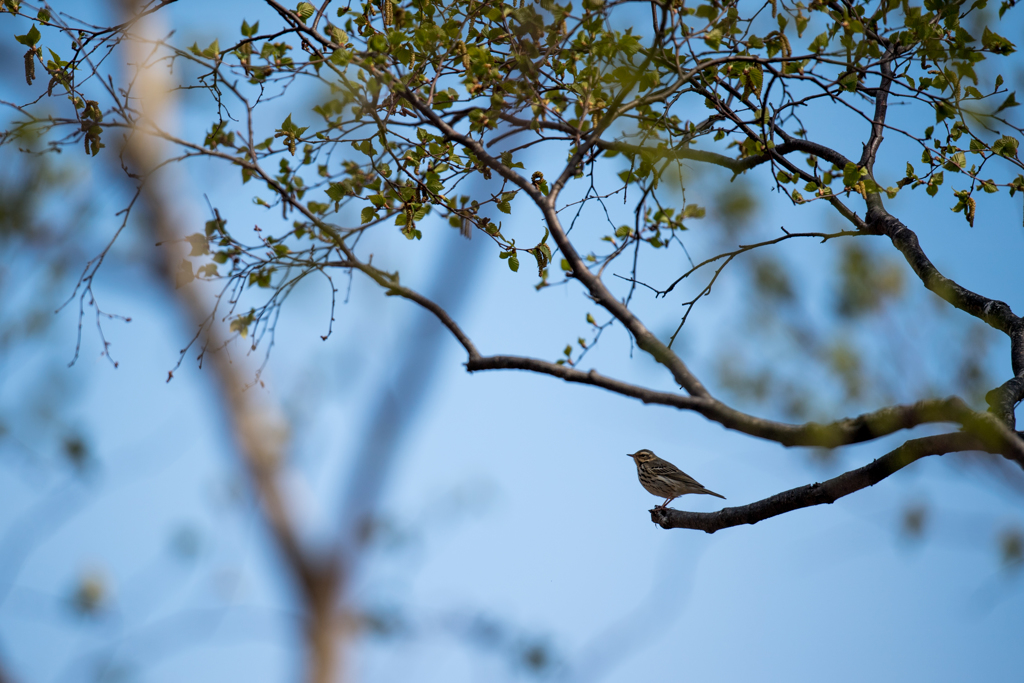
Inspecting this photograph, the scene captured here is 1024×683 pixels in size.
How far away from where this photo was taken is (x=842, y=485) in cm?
326

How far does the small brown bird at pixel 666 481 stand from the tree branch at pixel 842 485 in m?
3.22

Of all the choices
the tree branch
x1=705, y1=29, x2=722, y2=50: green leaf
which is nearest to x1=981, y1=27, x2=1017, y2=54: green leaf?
x1=705, y1=29, x2=722, y2=50: green leaf

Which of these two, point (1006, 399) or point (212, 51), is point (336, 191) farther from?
point (1006, 399)

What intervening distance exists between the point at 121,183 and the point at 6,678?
3298 millimetres

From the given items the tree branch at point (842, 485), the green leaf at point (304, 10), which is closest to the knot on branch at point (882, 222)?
the tree branch at point (842, 485)

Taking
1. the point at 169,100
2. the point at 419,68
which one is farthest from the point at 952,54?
the point at 169,100

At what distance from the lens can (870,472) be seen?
3.20 meters

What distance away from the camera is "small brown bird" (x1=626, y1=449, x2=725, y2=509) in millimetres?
7064

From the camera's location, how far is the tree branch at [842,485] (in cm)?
294

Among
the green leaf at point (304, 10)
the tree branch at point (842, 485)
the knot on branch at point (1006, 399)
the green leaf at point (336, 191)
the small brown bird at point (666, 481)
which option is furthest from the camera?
the small brown bird at point (666, 481)

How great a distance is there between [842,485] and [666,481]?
4001mm

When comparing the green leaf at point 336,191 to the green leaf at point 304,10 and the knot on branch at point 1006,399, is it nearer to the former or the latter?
the green leaf at point 304,10

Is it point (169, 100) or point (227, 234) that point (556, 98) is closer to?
point (227, 234)

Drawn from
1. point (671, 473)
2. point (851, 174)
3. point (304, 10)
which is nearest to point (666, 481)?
point (671, 473)
